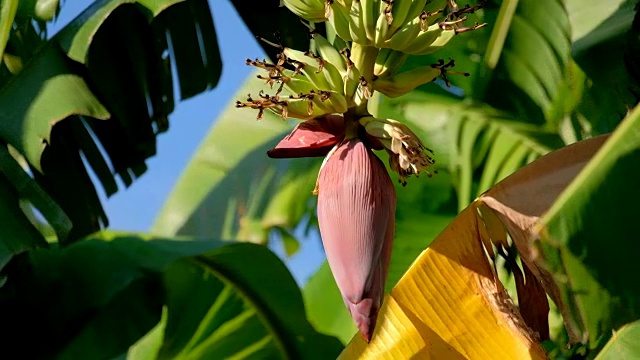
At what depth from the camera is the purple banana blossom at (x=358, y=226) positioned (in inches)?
27.0

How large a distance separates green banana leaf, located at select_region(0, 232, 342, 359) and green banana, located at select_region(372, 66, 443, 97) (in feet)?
2.84

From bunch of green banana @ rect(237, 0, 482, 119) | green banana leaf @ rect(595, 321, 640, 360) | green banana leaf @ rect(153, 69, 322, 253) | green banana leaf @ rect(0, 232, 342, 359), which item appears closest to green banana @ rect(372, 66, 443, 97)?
bunch of green banana @ rect(237, 0, 482, 119)

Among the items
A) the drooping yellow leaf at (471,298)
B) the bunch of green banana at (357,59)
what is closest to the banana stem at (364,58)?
the bunch of green banana at (357,59)

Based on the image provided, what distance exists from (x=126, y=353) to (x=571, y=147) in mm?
1055

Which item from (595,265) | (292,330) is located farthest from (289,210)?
(595,265)

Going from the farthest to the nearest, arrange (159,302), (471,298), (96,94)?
1. (159,302)
2. (96,94)
3. (471,298)

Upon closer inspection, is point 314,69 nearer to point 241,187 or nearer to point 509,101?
point 509,101

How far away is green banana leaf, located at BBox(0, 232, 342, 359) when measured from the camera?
1658mm

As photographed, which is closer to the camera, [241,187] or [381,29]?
[381,29]

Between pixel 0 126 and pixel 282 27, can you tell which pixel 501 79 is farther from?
pixel 0 126

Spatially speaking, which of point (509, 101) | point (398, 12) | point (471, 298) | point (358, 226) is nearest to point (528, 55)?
point (509, 101)

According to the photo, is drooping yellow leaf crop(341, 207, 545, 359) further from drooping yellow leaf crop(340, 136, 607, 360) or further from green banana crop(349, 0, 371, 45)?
green banana crop(349, 0, 371, 45)

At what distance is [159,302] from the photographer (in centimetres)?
178

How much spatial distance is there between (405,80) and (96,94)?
877 mm
